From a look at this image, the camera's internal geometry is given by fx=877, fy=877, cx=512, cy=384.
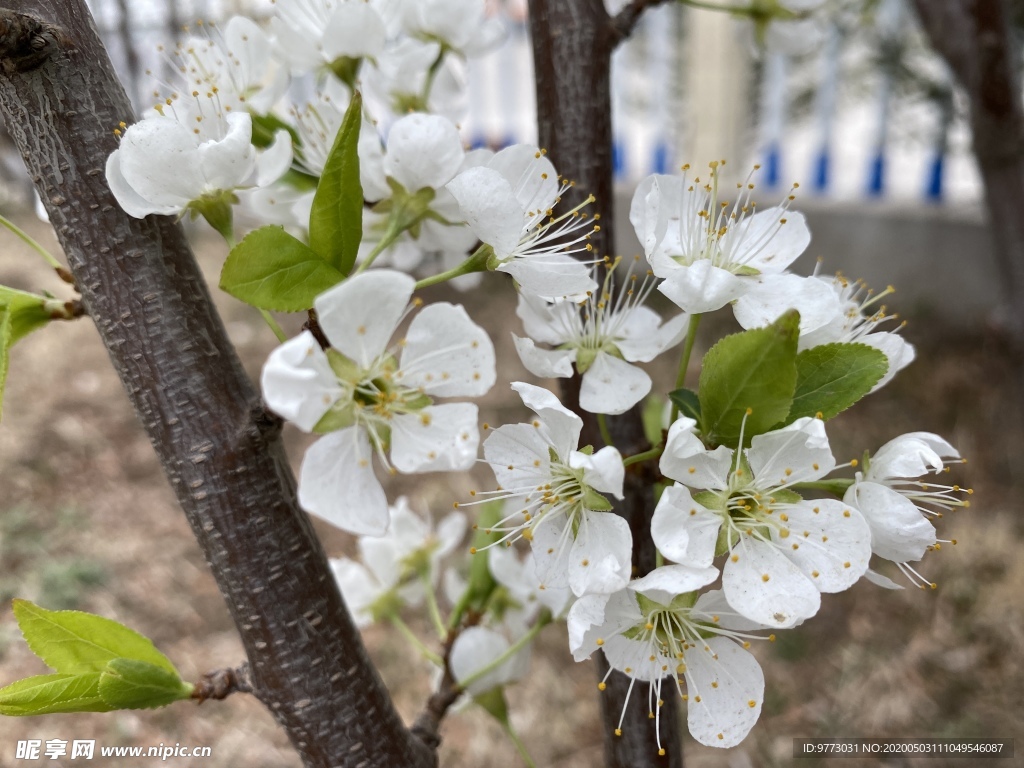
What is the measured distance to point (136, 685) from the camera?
0.57 m

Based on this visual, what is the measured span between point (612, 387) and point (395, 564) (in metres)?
0.52

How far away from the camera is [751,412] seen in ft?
1.59

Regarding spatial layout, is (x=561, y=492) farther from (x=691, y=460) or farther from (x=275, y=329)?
(x=275, y=329)

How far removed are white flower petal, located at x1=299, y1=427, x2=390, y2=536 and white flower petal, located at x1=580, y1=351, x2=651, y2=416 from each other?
0.16 m

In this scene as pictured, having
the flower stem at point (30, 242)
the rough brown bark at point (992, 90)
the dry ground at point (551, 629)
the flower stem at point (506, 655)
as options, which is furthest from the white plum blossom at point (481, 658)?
the rough brown bark at point (992, 90)

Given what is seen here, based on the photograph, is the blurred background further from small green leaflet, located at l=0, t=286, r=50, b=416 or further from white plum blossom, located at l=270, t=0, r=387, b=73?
small green leaflet, located at l=0, t=286, r=50, b=416

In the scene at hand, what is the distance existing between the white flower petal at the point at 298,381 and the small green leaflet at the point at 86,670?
0.26 metres

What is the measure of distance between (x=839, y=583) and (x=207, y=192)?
0.44 meters

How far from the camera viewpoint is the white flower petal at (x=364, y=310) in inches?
17.1

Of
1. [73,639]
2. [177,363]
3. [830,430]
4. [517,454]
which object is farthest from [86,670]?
[830,430]

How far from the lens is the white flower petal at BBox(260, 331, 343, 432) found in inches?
16.6

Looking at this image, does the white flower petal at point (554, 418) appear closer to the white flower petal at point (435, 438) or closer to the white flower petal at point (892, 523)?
the white flower petal at point (435, 438)

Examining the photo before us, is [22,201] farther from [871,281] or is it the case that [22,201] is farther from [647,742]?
[647,742]

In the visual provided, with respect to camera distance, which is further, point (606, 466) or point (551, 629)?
point (551, 629)
